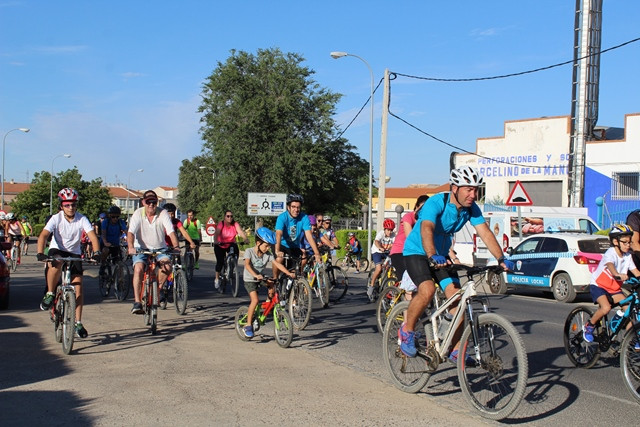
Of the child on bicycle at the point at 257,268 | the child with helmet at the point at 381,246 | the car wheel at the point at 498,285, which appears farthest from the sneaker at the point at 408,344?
the car wheel at the point at 498,285

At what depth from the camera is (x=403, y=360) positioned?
6496 mm

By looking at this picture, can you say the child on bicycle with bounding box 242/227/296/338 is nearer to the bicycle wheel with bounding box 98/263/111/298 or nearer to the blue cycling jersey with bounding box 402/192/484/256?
the blue cycling jersey with bounding box 402/192/484/256

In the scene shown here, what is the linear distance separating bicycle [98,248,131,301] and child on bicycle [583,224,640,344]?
29.9 ft

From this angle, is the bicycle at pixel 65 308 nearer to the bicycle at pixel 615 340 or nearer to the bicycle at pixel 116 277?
→ the bicycle at pixel 116 277

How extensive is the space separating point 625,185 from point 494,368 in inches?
1350


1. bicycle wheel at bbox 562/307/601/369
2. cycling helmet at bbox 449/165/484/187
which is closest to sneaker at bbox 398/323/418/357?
cycling helmet at bbox 449/165/484/187

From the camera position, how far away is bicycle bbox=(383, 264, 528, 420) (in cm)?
527

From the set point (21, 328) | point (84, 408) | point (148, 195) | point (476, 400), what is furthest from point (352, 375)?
point (21, 328)

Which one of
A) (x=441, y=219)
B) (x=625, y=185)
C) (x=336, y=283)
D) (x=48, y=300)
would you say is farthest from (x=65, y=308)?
(x=625, y=185)

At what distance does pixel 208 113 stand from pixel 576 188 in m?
27.0

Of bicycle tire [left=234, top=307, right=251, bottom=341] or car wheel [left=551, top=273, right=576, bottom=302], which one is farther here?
car wheel [left=551, top=273, right=576, bottom=302]

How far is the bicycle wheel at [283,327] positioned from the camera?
859cm

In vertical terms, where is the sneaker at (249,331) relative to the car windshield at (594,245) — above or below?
below

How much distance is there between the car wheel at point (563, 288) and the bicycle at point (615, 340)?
320 inches
